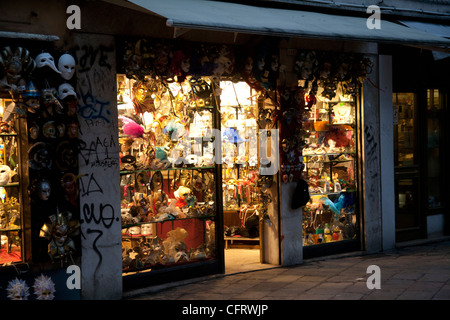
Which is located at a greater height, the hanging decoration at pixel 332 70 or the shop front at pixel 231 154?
the hanging decoration at pixel 332 70

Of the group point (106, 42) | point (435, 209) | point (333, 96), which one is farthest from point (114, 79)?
point (435, 209)

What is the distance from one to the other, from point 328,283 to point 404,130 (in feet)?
12.4

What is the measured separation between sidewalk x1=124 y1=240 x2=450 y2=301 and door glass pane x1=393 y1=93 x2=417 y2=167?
1.84 m

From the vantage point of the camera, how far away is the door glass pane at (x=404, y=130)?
33.3ft

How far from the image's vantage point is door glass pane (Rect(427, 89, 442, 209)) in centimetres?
1074

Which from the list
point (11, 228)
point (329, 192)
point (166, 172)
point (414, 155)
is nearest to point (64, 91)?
point (11, 228)

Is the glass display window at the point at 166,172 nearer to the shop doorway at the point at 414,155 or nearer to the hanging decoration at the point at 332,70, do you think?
the hanging decoration at the point at 332,70

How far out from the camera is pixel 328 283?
7473 mm

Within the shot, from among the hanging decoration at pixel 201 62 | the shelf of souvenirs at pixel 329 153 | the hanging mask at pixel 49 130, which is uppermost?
the hanging decoration at pixel 201 62

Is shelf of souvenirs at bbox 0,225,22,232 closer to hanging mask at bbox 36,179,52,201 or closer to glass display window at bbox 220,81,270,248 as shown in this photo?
hanging mask at bbox 36,179,52,201

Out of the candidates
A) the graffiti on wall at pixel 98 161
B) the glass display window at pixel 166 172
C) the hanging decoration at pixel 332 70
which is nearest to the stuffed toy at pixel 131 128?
the glass display window at pixel 166 172

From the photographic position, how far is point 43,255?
641cm

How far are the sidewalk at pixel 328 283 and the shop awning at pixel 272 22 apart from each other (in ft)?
9.23

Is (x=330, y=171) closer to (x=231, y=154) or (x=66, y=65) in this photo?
(x=231, y=154)
